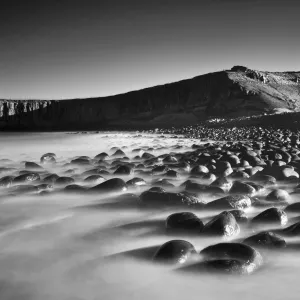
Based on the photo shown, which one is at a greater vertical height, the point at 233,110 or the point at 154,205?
the point at 233,110

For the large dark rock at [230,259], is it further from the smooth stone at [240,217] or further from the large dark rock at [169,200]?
the large dark rock at [169,200]

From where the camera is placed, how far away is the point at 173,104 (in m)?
32.1

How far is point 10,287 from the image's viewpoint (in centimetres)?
95

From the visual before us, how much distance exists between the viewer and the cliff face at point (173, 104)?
27.0 meters

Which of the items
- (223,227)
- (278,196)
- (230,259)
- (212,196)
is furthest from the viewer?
(212,196)

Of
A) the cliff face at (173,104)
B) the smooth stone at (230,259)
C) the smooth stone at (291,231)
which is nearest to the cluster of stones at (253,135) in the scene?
the smooth stone at (291,231)

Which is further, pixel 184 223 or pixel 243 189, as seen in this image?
pixel 243 189

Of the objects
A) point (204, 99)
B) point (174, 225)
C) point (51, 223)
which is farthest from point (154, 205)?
point (204, 99)

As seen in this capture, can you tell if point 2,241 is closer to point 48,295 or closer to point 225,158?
point 48,295

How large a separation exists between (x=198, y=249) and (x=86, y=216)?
2.53 ft

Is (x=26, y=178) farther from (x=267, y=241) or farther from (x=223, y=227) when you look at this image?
(x=267, y=241)

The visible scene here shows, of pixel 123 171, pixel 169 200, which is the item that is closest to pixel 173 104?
pixel 123 171

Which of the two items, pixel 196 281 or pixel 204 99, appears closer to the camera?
pixel 196 281

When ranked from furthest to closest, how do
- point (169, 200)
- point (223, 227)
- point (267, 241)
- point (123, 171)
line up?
point (123, 171), point (169, 200), point (223, 227), point (267, 241)
